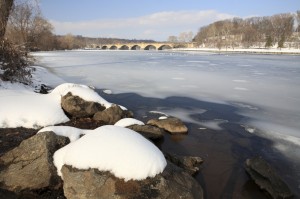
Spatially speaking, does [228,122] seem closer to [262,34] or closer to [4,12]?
[4,12]

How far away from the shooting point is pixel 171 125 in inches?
367

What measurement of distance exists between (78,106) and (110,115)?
3.88 feet

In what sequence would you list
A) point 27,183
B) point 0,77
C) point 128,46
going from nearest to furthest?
point 27,183, point 0,77, point 128,46

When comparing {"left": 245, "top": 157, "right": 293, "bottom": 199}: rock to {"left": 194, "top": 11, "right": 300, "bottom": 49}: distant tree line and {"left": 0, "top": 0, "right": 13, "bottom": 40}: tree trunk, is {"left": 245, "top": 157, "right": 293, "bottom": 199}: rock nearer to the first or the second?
{"left": 0, "top": 0, "right": 13, "bottom": 40}: tree trunk

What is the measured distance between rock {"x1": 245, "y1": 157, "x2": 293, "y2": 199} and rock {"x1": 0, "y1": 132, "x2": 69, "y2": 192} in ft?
13.0

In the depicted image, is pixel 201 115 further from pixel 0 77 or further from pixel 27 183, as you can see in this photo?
pixel 0 77

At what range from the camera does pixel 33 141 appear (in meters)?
5.69

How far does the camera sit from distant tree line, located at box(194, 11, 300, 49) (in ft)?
285

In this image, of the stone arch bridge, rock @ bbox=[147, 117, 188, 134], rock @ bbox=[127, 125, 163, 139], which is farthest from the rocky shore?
the stone arch bridge

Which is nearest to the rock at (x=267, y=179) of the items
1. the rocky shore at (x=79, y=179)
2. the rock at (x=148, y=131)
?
the rocky shore at (x=79, y=179)

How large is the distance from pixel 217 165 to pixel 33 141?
412cm

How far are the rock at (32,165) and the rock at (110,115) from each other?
394 centimetres

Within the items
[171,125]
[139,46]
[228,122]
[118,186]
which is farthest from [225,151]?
[139,46]

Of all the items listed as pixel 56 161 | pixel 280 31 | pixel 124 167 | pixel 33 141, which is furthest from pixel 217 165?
pixel 280 31
